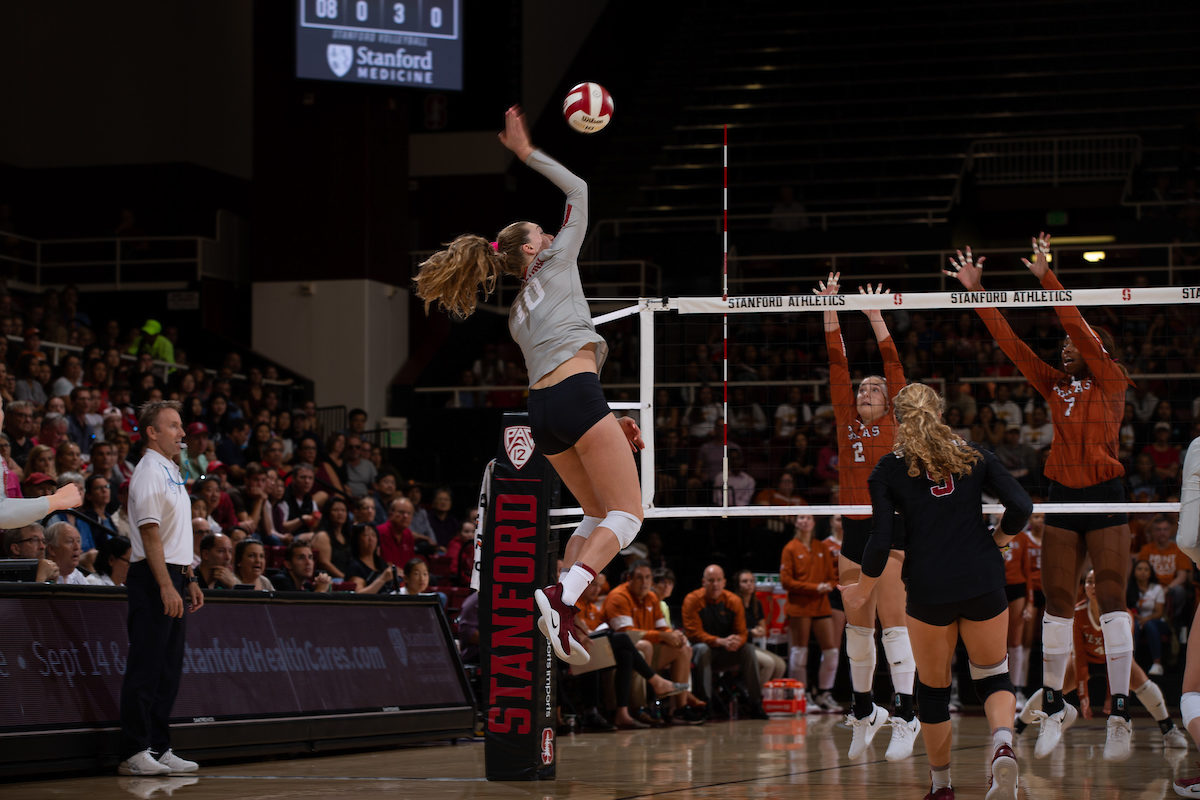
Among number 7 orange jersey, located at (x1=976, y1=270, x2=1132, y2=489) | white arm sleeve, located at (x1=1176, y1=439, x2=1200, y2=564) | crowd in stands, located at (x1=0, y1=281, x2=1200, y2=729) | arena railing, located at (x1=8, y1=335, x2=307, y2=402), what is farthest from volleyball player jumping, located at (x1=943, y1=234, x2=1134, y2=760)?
arena railing, located at (x1=8, y1=335, x2=307, y2=402)

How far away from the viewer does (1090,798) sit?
6598 mm

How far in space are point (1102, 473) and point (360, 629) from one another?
4812 millimetres

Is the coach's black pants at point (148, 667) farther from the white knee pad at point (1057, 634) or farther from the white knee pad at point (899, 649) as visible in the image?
the white knee pad at point (1057, 634)

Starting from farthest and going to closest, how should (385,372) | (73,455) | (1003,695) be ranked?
(385,372) < (73,455) < (1003,695)

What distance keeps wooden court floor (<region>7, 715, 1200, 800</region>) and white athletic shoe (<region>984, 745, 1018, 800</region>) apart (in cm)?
74

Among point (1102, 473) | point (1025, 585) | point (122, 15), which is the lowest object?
point (1025, 585)

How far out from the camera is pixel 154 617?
7.62 metres

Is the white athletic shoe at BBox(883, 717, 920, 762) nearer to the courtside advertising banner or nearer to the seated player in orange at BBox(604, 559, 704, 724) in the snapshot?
the courtside advertising banner

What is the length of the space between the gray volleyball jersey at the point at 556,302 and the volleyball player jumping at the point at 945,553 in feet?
4.79

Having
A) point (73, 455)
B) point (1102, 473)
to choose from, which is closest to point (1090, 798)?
point (1102, 473)

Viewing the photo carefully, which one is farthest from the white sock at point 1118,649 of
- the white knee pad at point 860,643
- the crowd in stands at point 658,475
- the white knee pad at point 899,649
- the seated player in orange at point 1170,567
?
the seated player in orange at point 1170,567

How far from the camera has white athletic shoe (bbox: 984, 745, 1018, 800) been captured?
593 centimetres

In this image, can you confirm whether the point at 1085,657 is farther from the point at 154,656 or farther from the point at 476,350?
the point at 476,350

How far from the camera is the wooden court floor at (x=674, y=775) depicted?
6848 mm
